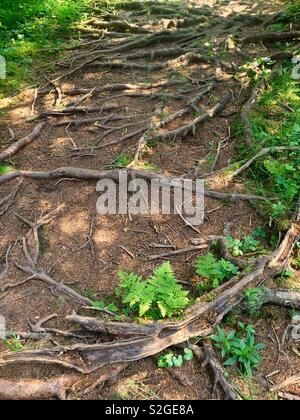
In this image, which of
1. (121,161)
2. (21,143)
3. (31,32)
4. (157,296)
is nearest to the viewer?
(157,296)

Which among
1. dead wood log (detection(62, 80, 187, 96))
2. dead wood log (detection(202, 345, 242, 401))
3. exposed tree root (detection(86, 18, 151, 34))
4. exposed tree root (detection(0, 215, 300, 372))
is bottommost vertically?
dead wood log (detection(202, 345, 242, 401))

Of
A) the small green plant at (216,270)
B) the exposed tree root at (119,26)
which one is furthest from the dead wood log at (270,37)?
Answer: the small green plant at (216,270)

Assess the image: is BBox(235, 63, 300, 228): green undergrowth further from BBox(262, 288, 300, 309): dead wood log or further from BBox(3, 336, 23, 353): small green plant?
BBox(3, 336, 23, 353): small green plant

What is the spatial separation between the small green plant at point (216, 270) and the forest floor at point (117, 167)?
16cm

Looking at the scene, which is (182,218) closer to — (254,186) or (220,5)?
(254,186)

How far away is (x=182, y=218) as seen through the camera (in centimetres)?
445

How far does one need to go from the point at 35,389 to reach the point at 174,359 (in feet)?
3.43

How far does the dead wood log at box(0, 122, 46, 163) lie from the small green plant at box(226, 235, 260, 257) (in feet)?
10.7

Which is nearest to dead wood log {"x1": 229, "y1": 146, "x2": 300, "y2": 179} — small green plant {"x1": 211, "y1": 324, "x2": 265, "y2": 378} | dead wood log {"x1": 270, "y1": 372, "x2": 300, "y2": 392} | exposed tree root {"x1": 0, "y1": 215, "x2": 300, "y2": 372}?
exposed tree root {"x1": 0, "y1": 215, "x2": 300, "y2": 372}

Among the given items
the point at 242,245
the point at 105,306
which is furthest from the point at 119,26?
the point at 105,306

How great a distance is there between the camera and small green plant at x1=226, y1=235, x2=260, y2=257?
3.92 metres

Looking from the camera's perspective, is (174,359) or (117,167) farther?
(117,167)

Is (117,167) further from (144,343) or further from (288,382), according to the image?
(288,382)

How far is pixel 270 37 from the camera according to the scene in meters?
8.11
